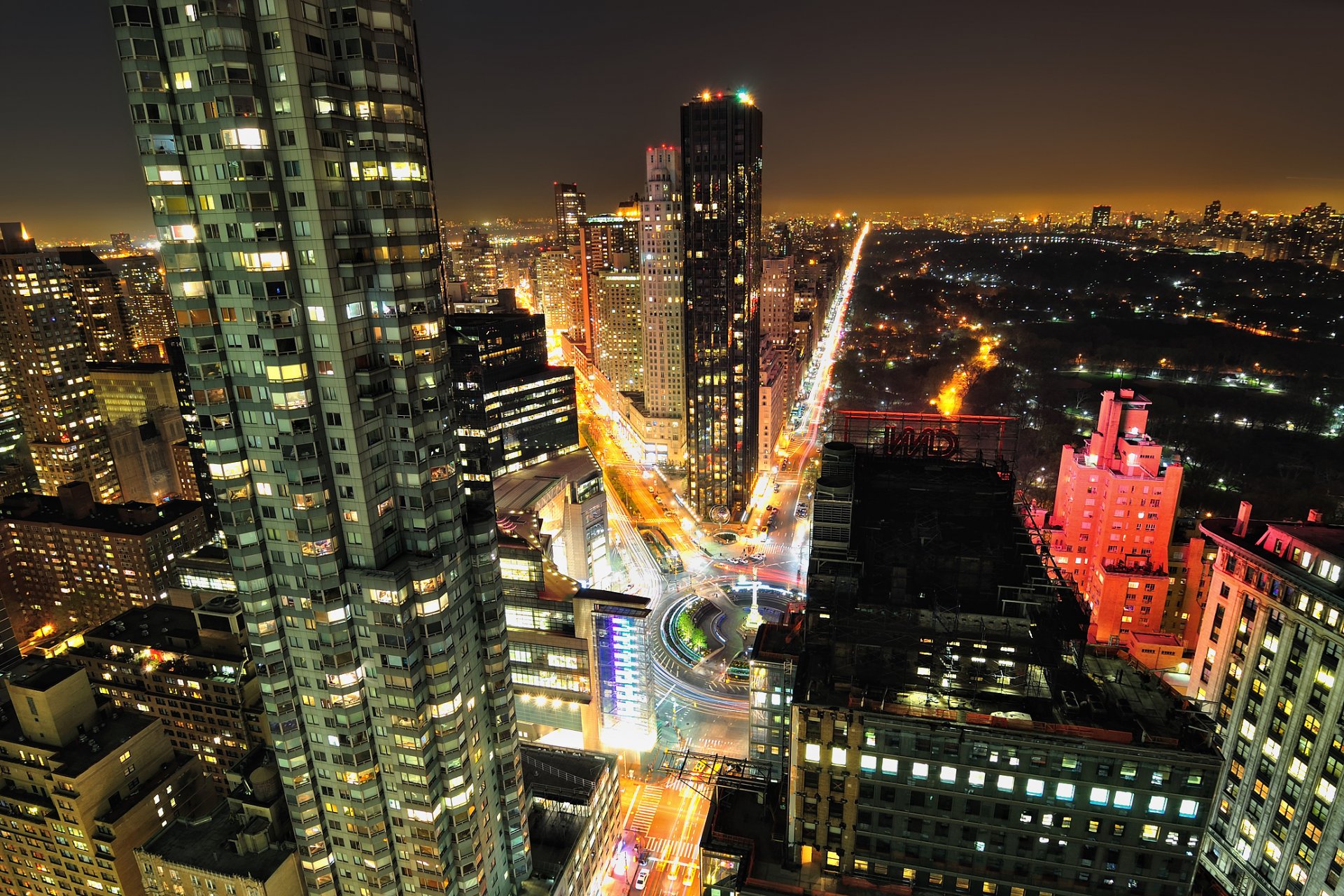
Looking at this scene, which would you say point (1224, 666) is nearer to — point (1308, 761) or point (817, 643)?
point (1308, 761)

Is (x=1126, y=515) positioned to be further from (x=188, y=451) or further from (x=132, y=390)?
(x=132, y=390)

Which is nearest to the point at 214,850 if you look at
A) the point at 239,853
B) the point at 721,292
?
the point at 239,853

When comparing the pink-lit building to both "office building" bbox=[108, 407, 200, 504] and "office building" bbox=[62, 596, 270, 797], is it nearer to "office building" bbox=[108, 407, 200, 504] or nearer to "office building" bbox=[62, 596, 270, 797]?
"office building" bbox=[62, 596, 270, 797]

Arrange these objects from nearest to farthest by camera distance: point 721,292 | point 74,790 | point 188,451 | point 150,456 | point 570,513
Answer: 1. point 74,790
2. point 570,513
3. point 721,292
4. point 188,451
5. point 150,456

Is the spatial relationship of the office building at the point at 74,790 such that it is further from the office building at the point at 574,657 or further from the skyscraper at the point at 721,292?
the skyscraper at the point at 721,292

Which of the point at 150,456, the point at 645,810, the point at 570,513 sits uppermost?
the point at 150,456

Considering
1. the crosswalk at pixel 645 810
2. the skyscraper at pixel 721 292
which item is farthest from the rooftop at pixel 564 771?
the skyscraper at pixel 721 292

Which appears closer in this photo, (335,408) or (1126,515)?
(335,408)
